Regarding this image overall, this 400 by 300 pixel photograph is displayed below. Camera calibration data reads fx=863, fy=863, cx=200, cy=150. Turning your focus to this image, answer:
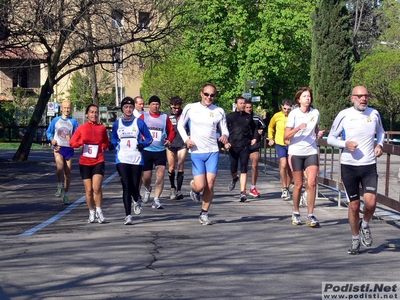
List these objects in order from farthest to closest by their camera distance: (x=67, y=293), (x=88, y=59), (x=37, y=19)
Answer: (x=88, y=59), (x=37, y=19), (x=67, y=293)

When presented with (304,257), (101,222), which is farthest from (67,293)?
(101,222)

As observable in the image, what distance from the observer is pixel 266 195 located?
59.0 ft

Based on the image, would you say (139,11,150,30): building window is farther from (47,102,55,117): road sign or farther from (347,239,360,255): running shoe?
(47,102,55,117): road sign

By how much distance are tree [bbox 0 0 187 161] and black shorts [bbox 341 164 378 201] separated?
1379 centimetres

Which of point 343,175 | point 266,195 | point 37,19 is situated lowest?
point 266,195

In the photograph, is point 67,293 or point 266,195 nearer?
point 67,293

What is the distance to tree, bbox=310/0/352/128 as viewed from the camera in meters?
53.9

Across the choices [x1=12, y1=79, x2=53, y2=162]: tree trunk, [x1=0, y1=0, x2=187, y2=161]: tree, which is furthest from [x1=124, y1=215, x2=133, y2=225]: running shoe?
[x1=12, y1=79, x2=53, y2=162]: tree trunk

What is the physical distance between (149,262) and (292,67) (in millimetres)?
51209

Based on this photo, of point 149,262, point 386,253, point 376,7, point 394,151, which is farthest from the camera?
point 376,7

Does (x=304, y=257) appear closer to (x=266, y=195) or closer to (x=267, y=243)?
(x=267, y=243)

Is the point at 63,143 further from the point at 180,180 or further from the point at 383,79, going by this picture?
the point at 383,79

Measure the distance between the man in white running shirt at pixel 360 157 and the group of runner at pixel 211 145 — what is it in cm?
1

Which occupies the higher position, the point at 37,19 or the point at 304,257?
the point at 37,19
